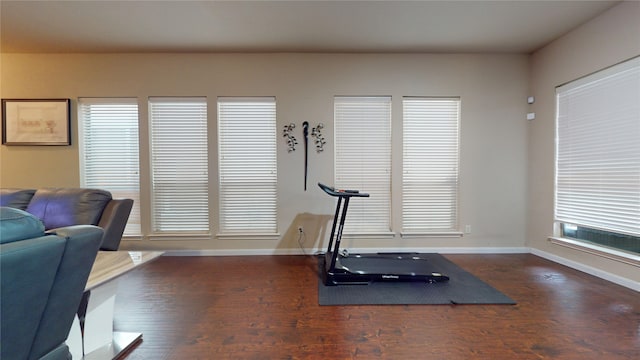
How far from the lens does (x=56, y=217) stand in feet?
8.07

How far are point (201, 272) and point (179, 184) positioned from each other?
4.54 ft

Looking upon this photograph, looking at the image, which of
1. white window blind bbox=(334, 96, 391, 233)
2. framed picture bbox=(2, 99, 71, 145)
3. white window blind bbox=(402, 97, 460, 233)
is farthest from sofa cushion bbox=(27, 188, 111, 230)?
white window blind bbox=(402, 97, 460, 233)

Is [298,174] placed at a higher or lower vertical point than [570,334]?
higher

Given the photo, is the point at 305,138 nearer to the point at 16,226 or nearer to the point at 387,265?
the point at 387,265

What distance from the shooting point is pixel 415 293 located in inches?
102

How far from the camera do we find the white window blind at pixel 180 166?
12.5 feet

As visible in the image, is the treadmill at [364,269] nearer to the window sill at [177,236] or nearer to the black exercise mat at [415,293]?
the black exercise mat at [415,293]

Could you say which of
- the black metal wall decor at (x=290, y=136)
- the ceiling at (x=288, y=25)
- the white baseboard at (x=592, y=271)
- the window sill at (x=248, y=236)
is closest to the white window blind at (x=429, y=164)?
the ceiling at (x=288, y=25)

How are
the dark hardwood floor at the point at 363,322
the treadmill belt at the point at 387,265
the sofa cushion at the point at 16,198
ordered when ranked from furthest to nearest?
the treadmill belt at the point at 387,265 < the sofa cushion at the point at 16,198 < the dark hardwood floor at the point at 363,322

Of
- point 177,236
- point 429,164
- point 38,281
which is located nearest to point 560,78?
point 429,164

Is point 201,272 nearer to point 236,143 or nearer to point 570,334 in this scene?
point 236,143

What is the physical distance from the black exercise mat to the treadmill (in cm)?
6

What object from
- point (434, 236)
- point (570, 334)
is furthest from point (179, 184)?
point (570, 334)

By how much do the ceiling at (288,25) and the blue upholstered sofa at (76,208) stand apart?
1.93 m
